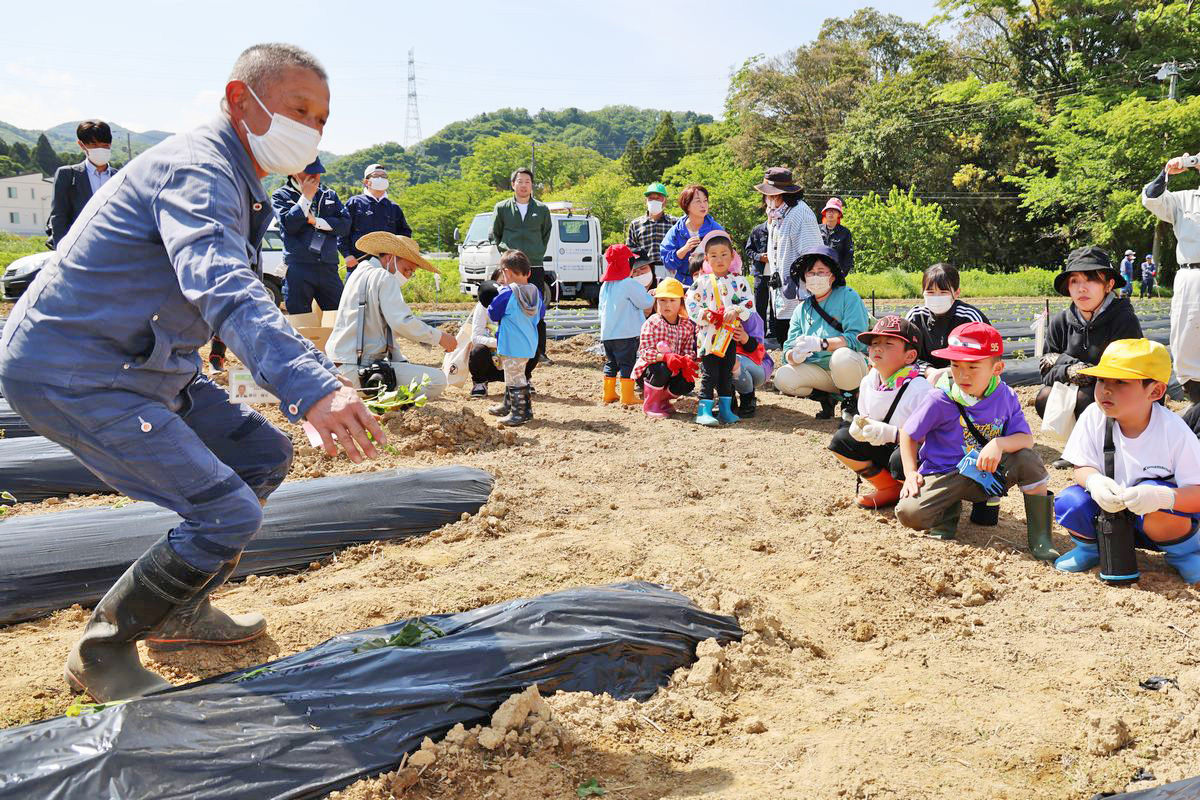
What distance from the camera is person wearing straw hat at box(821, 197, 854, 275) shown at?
27.8 feet

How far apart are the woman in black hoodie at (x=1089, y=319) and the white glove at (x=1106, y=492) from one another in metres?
1.72

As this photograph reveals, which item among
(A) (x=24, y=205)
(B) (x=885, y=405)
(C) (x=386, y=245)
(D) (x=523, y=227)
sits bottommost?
(B) (x=885, y=405)

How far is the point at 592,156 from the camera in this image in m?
75.6

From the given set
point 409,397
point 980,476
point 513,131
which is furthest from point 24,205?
point 980,476

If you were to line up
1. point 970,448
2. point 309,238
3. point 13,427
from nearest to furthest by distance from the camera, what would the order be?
1. point 970,448
2. point 13,427
3. point 309,238

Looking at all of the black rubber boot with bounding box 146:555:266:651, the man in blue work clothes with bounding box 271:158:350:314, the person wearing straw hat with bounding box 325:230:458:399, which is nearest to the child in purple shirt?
the black rubber boot with bounding box 146:555:266:651

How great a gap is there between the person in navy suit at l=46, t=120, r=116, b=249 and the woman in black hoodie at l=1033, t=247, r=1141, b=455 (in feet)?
20.8

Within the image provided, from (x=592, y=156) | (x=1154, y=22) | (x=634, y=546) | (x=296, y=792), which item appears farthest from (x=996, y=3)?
(x=592, y=156)

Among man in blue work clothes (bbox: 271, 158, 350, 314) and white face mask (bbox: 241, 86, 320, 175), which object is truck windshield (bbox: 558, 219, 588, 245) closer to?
man in blue work clothes (bbox: 271, 158, 350, 314)

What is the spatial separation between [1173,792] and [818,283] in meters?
4.92

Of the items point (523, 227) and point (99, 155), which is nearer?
point (99, 155)

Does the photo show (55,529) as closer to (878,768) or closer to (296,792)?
(296,792)

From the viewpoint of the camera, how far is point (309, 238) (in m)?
7.39

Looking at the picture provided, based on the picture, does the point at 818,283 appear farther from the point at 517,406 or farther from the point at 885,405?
the point at 517,406
